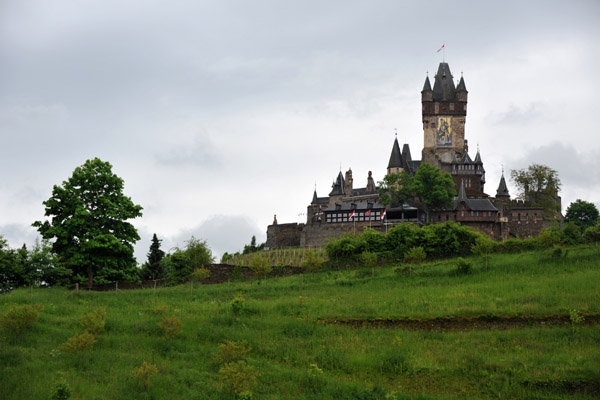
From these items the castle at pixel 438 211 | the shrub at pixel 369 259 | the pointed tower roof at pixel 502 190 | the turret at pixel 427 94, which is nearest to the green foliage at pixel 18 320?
the shrub at pixel 369 259

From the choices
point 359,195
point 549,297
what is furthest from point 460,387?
point 359,195

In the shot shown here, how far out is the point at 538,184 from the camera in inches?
3812

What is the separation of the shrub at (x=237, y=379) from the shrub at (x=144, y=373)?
2681 mm

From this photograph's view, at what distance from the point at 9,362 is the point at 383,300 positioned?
2047cm

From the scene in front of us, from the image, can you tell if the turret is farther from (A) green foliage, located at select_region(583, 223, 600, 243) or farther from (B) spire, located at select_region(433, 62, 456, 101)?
(A) green foliage, located at select_region(583, 223, 600, 243)

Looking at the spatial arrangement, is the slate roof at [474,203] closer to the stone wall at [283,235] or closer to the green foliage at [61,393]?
the stone wall at [283,235]

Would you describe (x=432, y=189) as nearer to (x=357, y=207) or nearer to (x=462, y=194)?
(x=462, y=194)

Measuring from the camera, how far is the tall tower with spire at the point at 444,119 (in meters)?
105

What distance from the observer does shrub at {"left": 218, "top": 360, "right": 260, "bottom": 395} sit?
27672mm

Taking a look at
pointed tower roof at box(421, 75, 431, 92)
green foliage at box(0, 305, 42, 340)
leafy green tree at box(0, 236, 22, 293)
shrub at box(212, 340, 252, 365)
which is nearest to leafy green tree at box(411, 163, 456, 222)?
pointed tower roof at box(421, 75, 431, 92)

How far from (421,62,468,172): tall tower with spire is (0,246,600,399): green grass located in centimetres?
5880

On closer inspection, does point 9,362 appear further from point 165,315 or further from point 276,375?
point 276,375

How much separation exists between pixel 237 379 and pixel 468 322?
14.0m

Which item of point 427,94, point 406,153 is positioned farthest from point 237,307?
point 427,94
